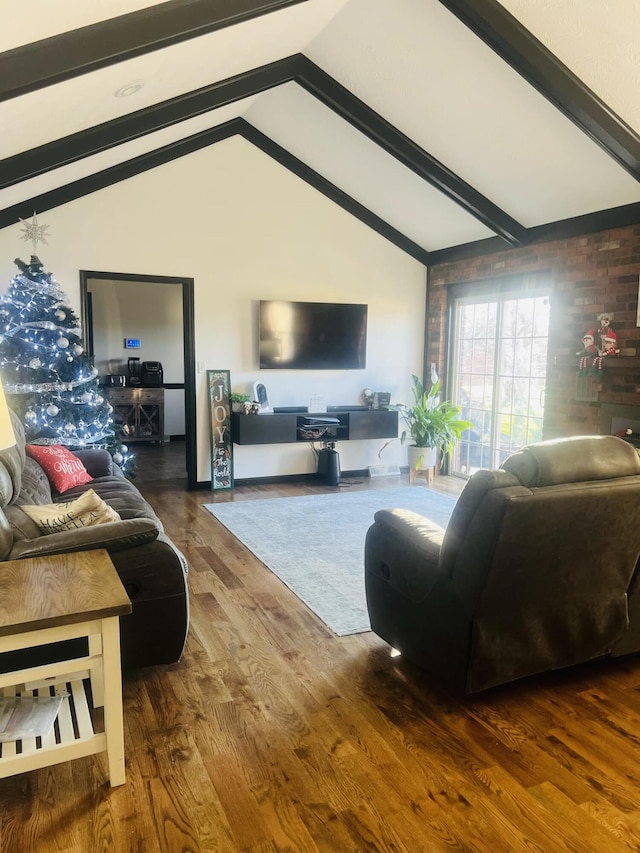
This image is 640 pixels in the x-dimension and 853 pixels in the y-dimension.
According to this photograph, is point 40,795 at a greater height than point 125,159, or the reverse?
point 125,159

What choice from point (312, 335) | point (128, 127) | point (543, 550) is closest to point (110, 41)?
point (128, 127)

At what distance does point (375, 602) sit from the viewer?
2850mm

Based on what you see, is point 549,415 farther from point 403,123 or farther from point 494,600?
point 494,600

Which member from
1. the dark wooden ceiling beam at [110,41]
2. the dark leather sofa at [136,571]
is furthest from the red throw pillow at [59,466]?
the dark wooden ceiling beam at [110,41]

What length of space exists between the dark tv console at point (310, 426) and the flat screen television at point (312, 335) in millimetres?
532

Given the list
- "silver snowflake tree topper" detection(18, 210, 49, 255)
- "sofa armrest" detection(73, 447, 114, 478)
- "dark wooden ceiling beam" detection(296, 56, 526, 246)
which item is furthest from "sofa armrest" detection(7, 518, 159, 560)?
"dark wooden ceiling beam" detection(296, 56, 526, 246)

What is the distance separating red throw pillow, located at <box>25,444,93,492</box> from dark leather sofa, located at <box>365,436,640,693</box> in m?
2.43

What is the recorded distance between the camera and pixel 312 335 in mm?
6512

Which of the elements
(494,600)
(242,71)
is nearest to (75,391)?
(242,71)

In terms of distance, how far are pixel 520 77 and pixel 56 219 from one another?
402 cm

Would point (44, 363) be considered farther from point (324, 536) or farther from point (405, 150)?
point (405, 150)

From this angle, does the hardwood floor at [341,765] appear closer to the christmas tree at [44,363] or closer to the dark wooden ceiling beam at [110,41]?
the dark wooden ceiling beam at [110,41]

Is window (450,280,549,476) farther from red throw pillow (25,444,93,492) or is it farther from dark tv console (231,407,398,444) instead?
red throw pillow (25,444,93,492)

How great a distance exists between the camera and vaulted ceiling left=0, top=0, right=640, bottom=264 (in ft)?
9.45
